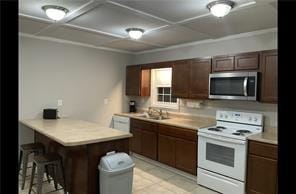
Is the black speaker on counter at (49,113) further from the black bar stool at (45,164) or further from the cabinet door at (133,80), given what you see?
the cabinet door at (133,80)

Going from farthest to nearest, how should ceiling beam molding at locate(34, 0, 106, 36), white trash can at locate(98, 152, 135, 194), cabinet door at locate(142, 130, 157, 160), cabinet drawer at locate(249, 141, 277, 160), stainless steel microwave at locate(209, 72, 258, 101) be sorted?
1. cabinet door at locate(142, 130, 157, 160)
2. stainless steel microwave at locate(209, 72, 258, 101)
3. cabinet drawer at locate(249, 141, 277, 160)
4. white trash can at locate(98, 152, 135, 194)
5. ceiling beam molding at locate(34, 0, 106, 36)

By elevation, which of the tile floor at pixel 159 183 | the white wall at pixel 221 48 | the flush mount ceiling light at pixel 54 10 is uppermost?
the flush mount ceiling light at pixel 54 10

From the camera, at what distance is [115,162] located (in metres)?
2.46

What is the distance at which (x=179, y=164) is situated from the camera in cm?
355

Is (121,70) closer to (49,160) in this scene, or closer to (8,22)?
(49,160)

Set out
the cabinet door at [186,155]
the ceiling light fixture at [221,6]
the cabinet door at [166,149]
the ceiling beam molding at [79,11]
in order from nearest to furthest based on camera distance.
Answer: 1. the ceiling light fixture at [221,6]
2. the ceiling beam molding at [79,11]
3. the cabinet door at [186,155]
4. the cabinet door at [166,149]

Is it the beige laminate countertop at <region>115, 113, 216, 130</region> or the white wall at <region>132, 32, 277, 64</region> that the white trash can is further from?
the white wall at <region>132, 32, 277, 64</region>

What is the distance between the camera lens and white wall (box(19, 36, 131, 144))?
150 inches

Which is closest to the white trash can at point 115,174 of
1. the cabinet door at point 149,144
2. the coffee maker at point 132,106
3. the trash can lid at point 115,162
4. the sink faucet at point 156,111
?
the trash can lid at point 115,162

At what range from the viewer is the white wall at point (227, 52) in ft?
10.2

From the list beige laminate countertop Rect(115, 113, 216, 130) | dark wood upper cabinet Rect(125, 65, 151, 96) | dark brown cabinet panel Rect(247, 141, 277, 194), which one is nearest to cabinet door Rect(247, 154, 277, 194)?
dark brown cabinet panel Rect(247, 141, 277, 194)

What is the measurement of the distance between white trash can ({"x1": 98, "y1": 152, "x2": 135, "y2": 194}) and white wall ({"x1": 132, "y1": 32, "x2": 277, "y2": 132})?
6.31 ft

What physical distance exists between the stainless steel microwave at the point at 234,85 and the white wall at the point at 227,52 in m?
0.39

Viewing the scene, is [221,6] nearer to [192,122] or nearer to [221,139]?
[221,139]
